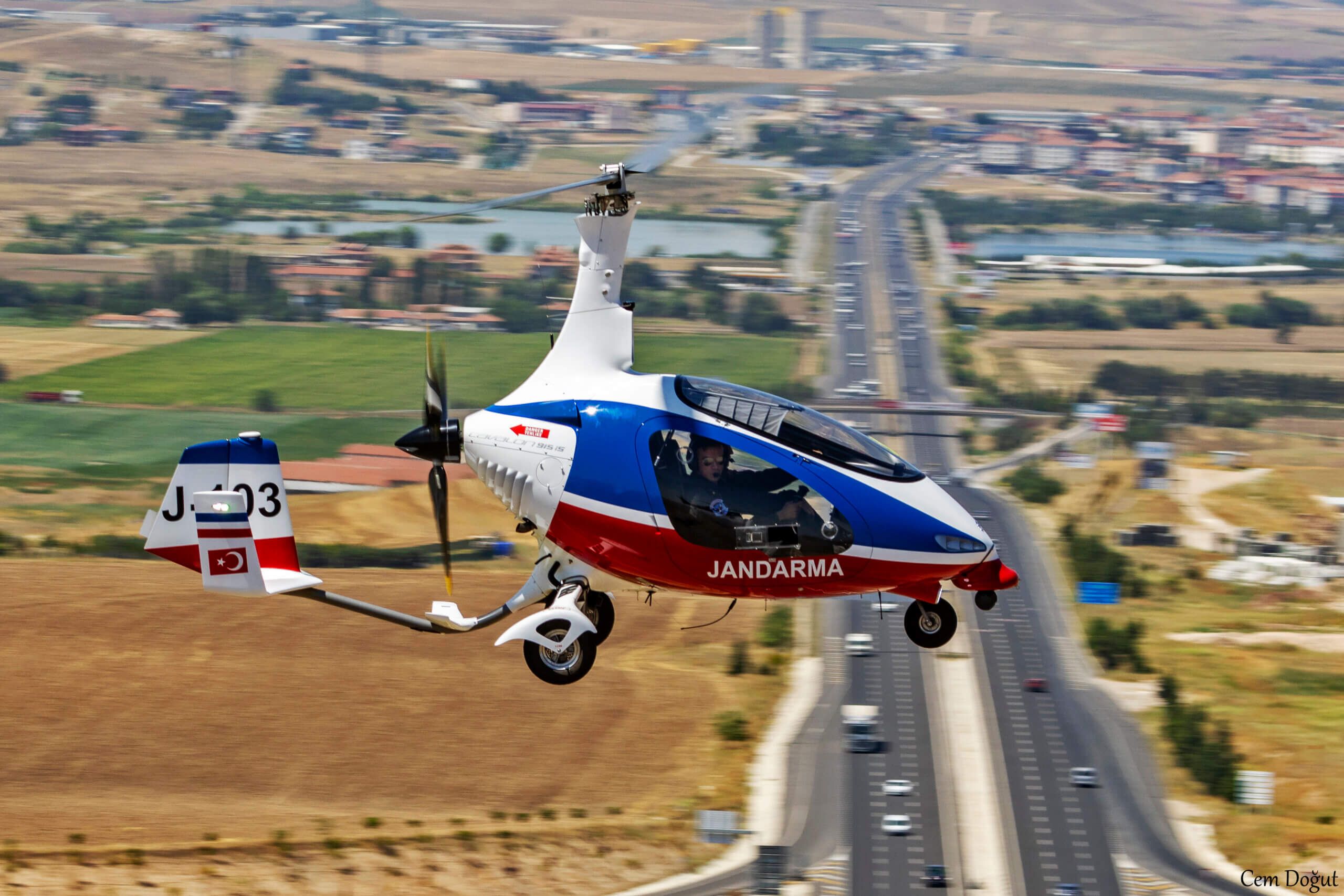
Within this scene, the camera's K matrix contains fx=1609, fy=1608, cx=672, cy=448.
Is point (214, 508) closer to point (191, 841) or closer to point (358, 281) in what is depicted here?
point (191, 841)

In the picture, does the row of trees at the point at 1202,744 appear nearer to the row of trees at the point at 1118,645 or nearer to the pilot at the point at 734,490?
the row of trees at the point at 1118,645

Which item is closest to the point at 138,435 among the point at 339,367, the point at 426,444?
the point at 339,367

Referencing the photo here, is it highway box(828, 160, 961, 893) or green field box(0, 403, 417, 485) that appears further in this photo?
green field box(0, 403, 417, 485)

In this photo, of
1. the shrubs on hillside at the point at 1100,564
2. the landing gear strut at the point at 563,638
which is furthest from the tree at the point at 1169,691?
the landing gear strut at the point at 563,638

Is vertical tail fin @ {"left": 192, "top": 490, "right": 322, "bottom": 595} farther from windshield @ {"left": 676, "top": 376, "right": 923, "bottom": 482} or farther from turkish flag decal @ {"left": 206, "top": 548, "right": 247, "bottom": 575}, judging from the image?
windshield @ {"left": 676, "top": 376, "right": 923, "bottom": 482}

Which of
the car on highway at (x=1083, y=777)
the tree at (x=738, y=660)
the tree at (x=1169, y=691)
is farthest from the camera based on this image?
the tree at (x=738, y=660)

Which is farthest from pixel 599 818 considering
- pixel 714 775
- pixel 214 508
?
pixel 214 508

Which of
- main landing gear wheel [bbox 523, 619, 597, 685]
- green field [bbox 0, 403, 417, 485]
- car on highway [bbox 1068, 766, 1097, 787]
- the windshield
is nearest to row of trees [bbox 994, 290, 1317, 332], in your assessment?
green field [bbox 0, 403, 417, 485]
